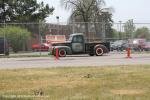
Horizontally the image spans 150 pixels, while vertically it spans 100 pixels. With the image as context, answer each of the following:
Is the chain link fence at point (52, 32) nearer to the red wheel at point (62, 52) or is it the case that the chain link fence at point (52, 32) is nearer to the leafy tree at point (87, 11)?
Result: the red wheel at point (62, 52)

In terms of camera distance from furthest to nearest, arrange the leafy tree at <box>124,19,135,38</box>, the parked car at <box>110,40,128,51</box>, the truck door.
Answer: the parked car at <box>110,40,128,51</box> < the leafy tree at <box>124,19,135,38</box> < the truck door

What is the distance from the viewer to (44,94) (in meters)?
11.6

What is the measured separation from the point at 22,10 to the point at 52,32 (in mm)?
27881

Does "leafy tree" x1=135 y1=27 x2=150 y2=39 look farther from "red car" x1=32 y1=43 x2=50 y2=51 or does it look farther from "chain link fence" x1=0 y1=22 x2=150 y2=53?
"red car" x1=32 y1=43 x2=50 y2=51

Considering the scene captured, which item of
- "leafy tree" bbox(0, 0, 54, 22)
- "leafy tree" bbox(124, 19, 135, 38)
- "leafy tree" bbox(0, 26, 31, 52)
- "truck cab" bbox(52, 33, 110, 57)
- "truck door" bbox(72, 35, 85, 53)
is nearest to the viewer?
"truck cab" bbox(52, 33, 110, 57)

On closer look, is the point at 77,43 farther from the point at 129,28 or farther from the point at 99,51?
the point at 129,28

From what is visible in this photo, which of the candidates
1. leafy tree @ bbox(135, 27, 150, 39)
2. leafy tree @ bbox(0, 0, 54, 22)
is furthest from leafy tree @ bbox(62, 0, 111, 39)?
leafy tree @ bbox(135, 27, 150, 39)

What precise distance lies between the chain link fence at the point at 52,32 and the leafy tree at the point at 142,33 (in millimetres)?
440

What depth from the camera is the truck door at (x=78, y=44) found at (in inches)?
1433

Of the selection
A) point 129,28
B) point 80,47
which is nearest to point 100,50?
point 80,47

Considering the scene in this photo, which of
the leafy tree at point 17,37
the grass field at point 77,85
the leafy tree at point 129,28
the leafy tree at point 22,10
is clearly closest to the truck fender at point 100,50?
the leafy tree at point 129,28

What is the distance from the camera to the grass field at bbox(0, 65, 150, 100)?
11.1 m

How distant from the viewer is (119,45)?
45.3 m

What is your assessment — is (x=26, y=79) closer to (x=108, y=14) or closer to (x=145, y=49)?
(x=145, y=49)
